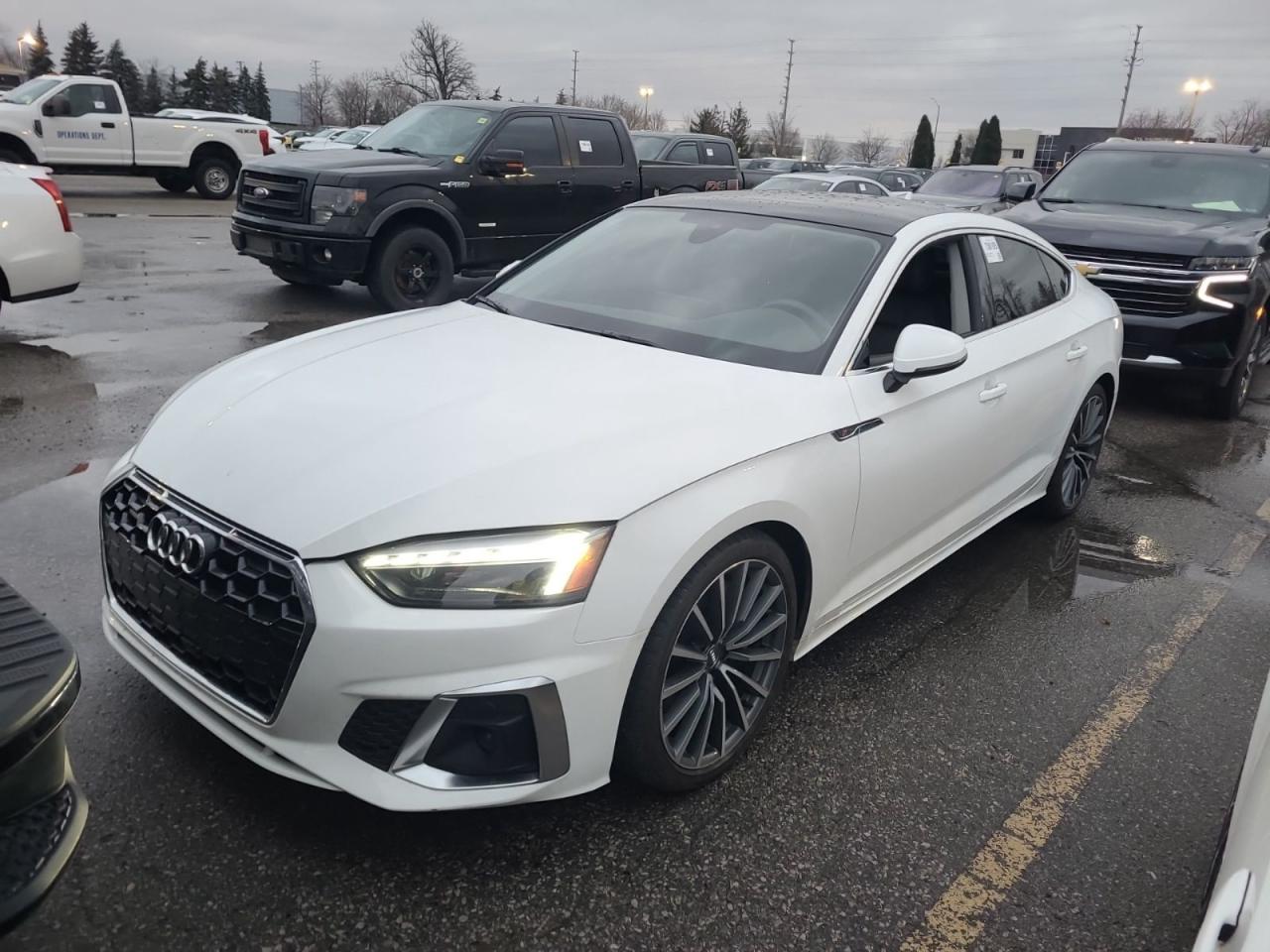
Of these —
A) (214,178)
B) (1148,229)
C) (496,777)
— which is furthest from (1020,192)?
(214,178)

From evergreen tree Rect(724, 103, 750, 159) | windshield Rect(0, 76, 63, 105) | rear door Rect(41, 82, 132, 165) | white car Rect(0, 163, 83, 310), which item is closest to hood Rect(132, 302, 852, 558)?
white car Rect(0, 163, 83, 310)

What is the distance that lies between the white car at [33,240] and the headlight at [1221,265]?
8.10m

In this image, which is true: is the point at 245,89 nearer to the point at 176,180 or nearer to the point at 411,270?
the point at 176,180

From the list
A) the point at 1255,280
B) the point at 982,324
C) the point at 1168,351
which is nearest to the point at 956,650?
the point at 982,324

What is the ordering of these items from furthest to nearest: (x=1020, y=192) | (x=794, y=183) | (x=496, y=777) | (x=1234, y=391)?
(x=794, y=183)
(x=1020, y=192)
(x=1234, y=391)
(x=496, y=777)

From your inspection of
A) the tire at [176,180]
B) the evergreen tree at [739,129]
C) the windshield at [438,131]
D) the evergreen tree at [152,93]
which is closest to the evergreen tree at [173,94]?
the evergreen tree at [152,93]

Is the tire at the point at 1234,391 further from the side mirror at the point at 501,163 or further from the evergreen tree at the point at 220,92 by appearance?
the evergreen tree at the point at 220,92

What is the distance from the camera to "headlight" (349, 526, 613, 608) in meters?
2.21

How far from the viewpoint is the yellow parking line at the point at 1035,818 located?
2381 mm

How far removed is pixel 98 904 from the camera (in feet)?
7.35

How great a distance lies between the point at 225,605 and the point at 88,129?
18.9 m

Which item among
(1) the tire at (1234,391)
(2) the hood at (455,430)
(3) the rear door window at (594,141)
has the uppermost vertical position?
(3) the rear door window at (594,141)

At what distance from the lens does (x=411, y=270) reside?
9.17 metres

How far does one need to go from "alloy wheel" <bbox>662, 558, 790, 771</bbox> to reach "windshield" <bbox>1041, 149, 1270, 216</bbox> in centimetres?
710
